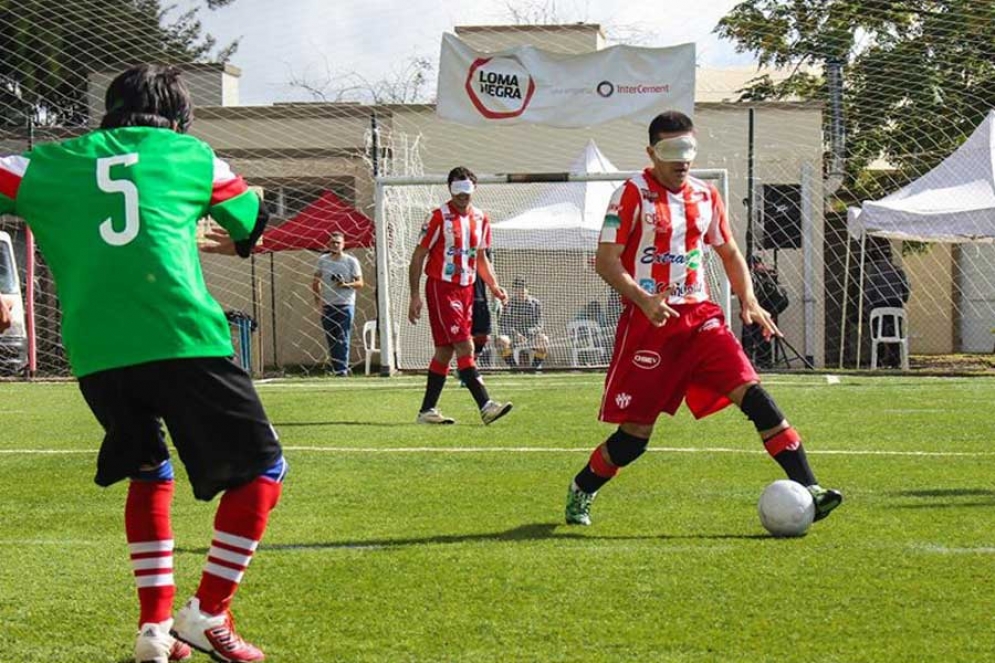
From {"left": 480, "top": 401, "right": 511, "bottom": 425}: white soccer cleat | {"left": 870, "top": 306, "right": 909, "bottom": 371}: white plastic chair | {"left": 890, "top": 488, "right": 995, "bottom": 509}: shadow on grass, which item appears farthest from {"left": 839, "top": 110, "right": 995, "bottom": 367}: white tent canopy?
{"left": 890, "top": 488, "right": 995, "bottom": 509}: shadow on grass

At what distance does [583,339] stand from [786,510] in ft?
49.0

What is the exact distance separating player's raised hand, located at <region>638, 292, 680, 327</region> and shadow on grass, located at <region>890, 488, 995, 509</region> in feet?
5.55

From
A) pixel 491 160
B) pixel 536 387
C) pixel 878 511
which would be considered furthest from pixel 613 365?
pixel 491 160

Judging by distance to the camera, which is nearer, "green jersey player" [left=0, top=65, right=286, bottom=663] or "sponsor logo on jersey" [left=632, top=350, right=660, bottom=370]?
"green jersey player" [left=0, top=65, right=286, bottom=663]

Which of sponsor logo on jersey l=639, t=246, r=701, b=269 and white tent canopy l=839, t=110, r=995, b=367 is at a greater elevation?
white tent canopy l=839, t=110, r=995, b=367

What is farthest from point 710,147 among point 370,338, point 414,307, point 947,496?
point 947,496

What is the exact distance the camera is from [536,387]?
17.5m

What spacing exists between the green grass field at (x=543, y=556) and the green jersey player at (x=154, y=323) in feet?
0.96

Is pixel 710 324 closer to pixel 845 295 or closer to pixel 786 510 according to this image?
pixel 786 510

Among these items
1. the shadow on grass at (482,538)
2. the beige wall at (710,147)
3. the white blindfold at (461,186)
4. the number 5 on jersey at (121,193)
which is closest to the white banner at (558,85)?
the beige wall at (710,147)

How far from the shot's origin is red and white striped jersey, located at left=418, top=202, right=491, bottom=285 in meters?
13.1

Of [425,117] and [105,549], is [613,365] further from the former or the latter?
[425,117]

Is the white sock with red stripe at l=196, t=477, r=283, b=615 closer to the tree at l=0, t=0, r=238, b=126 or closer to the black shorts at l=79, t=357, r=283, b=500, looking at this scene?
the black shorts at l=79, t=357, r=283, b=500

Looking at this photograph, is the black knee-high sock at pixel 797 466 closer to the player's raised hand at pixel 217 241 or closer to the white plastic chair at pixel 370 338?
the player's raised hand at pixel 217 241
